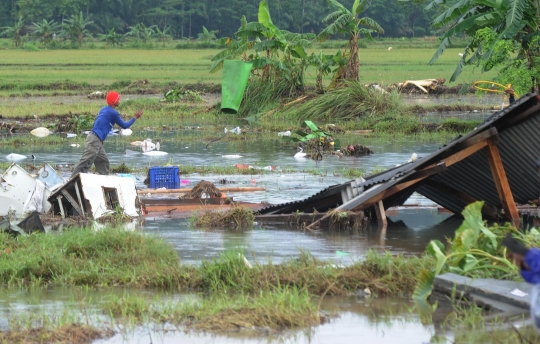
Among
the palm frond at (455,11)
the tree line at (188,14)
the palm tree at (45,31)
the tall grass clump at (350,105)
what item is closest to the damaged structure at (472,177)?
the palm frond at (455,11)

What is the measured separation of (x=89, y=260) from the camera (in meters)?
8.42

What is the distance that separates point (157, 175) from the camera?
13695 mm

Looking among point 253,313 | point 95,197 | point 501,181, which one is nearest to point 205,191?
point 95,197

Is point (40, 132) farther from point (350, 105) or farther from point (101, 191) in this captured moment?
point (101, 191)

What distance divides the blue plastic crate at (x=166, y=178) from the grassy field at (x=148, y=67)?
18.8 meters

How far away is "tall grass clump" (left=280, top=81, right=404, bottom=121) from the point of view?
84.1 ft

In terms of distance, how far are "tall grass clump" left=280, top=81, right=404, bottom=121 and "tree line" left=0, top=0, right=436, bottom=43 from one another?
165 ft

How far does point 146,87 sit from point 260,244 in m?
28.3

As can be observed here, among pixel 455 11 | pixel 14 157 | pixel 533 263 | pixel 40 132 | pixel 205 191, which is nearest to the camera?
pixel 533 263

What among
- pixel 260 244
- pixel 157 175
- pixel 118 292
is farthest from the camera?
pixel 157 175

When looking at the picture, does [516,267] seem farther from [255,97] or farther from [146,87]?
[146,87]

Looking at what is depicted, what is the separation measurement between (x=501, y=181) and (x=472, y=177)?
0.77m

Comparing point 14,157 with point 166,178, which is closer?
point 166,178

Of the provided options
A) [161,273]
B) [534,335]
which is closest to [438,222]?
[161,273]
